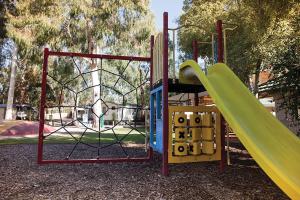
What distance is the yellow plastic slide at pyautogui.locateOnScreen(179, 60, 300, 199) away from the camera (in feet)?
9.48

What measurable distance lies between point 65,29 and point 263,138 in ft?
61.2

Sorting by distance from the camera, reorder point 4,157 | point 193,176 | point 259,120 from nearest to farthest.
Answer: point 259,120 < point 193,176 < point 4,157

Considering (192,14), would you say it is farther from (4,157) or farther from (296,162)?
(296,162)

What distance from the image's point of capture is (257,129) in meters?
4.01

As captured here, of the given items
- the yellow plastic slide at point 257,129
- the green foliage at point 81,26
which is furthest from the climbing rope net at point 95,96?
the yellow plastic slide at point 257,129

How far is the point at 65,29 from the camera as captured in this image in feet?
66.5

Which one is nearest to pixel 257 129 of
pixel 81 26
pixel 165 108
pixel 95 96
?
pixel 165 108

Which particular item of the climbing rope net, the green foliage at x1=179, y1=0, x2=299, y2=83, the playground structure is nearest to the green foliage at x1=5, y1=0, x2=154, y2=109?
the climbing rope net

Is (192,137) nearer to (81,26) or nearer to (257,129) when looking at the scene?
(257,129)

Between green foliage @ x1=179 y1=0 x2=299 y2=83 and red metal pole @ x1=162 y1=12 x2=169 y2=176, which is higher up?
green foliage @ x1=179 y1=0 x2=299 y2=83

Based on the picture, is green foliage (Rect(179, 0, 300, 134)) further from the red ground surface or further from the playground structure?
the red ground surface

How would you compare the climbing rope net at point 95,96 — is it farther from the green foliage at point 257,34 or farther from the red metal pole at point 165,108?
the green foliage at point 257,34

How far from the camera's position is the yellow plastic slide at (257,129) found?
2.89m

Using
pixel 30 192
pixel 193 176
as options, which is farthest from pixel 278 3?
pixel 30 192
